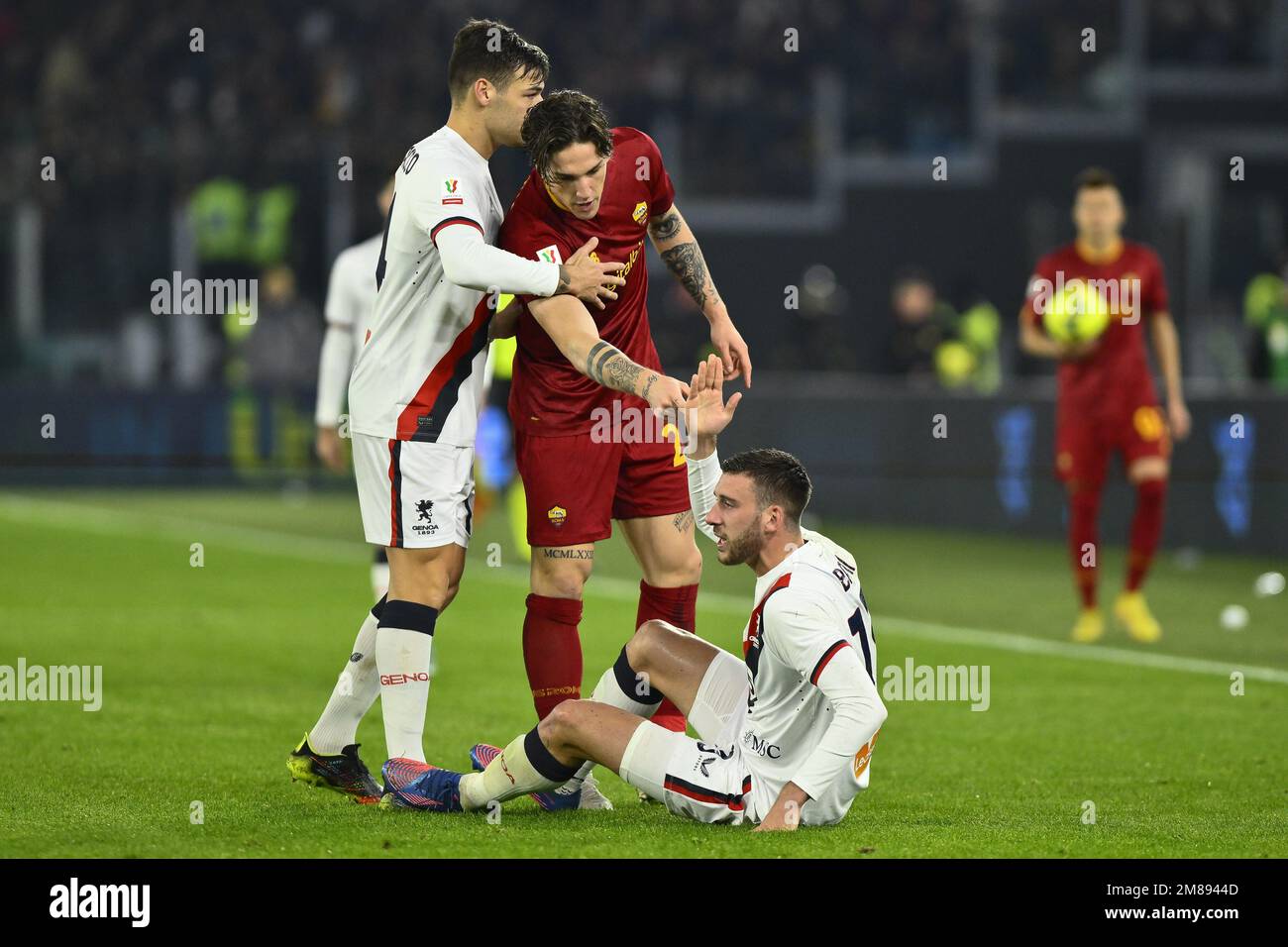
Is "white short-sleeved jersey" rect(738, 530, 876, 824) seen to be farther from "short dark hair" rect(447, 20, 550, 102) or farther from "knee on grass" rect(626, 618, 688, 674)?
"short dark hair" rect(447, 20, 550, 102)

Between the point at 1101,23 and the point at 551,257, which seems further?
the point at 1101,23

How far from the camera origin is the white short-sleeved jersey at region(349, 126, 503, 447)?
237 inches

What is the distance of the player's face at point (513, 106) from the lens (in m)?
6.11

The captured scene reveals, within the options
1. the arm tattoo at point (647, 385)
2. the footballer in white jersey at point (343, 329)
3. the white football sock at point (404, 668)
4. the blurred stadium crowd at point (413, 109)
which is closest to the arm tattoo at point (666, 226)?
the arm tattoo at point (647, 385)

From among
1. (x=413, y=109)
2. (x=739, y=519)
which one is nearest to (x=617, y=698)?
(x=739, y=519)

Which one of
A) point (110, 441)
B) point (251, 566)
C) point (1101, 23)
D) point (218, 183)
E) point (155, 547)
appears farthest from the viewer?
point (1101, 23)

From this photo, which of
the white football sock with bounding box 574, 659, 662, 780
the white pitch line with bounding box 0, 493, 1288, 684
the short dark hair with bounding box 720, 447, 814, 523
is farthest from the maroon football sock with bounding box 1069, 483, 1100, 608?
the short dark hair with bounding box 720, 447, 814, 523

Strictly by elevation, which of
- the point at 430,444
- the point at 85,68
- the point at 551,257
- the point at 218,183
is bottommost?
the point at 430,444

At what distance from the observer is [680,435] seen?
6.13 meters

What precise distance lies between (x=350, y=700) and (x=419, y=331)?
1196mm

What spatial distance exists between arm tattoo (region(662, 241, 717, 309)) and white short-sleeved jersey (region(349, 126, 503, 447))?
83cm

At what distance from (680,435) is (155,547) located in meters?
9.83
